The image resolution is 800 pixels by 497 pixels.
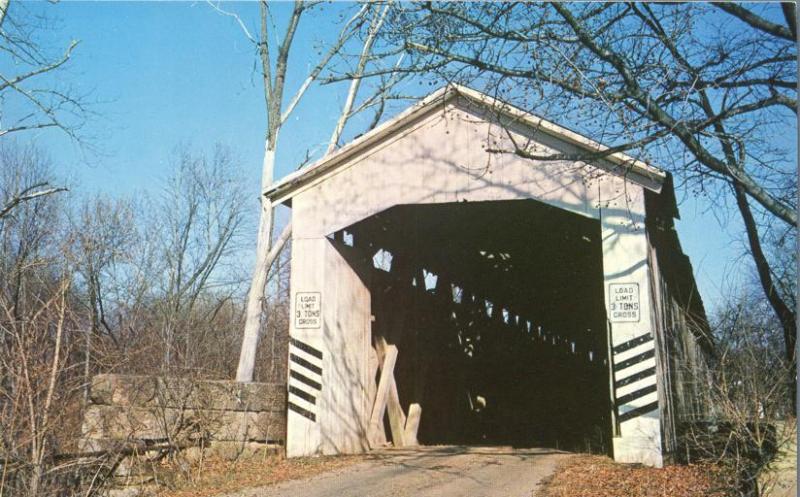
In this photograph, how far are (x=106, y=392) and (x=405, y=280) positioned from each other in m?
5.72

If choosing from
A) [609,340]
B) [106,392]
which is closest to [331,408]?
[106,392]

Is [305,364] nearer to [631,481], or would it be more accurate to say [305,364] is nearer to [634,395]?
[634,395]

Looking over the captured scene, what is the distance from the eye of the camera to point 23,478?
319 inches

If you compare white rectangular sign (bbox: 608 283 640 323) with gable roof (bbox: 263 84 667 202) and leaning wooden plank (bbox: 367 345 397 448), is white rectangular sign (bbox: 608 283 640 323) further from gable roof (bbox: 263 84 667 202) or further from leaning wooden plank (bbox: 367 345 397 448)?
leaning wooden plank (bbox: 367 345 397 448)

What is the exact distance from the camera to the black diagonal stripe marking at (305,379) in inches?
444

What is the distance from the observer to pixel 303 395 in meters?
11.2

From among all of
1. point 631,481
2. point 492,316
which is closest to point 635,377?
point 631,481

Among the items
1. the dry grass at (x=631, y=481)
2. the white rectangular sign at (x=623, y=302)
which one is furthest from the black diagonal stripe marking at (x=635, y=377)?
the dry grass at (x=631, y=481)

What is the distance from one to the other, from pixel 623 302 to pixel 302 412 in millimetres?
4558

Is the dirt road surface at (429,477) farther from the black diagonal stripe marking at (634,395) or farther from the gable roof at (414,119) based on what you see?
the gable roof at (414,119)

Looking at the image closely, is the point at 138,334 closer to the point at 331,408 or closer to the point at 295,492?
the point at 331,408

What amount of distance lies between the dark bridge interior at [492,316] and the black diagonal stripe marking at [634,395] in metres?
2.55

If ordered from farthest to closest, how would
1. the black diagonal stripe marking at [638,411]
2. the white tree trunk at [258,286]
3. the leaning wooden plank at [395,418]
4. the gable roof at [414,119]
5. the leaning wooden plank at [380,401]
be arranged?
the white tree trunk at [258,286]
the leaning wooden plank at [395,418]
the leaning wooden plank at [380,401]
the gable roof at [414,119]
the black diagonal stripe marking at [638,411]

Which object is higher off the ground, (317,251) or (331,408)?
(317,251)
